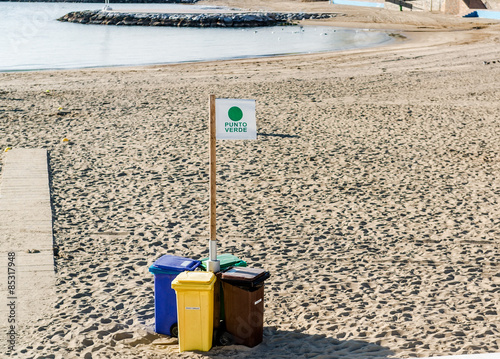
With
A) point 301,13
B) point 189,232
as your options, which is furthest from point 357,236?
point 301,13

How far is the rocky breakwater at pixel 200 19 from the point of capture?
55.3 meters

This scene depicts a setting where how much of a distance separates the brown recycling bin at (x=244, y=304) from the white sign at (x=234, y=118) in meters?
1.04

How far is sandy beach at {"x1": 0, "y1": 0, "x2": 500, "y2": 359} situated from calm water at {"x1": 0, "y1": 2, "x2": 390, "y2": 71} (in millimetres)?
12590

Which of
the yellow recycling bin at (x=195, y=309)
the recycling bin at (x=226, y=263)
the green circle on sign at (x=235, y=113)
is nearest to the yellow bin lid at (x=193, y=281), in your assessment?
the yellow recycling bin at (x=195, y=309)

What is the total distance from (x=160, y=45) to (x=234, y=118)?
3475 cm

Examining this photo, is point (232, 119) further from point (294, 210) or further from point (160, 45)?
point (160, 45)

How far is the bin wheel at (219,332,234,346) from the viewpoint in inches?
178

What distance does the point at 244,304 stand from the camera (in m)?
4.46

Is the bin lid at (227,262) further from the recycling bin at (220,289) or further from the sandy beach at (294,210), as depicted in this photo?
the sandy beach at (294,210)

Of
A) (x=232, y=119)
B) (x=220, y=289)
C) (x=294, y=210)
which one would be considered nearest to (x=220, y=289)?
(x=220, y=289)

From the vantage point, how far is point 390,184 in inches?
346

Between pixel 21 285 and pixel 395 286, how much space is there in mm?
3389

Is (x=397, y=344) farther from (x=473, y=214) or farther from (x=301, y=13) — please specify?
(x=301, y=13)

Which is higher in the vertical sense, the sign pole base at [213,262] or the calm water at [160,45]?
the calm water at [160,45]
